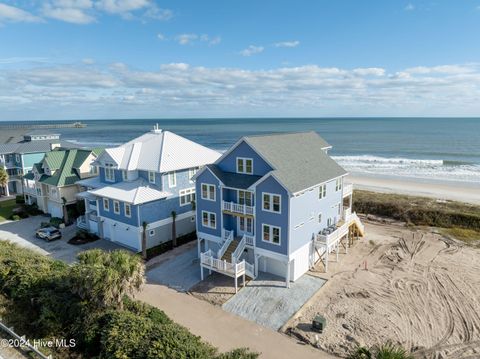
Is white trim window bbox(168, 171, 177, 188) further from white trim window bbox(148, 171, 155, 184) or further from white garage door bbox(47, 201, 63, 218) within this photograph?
white garage door bbox(47, 201, 63, 218)

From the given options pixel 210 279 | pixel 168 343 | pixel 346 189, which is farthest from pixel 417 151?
pixel 168 343

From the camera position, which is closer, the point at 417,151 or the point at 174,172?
the point at 174,172

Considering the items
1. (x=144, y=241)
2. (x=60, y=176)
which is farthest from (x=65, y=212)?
(x=144, y=241)

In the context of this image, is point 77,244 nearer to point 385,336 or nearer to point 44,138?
point 385,336

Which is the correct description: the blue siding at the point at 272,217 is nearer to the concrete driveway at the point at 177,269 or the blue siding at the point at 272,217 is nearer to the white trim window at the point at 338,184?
the concrete driveway at the point at 177,269

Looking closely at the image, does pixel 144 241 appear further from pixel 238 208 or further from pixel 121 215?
pixel 238 208

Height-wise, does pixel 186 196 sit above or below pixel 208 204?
below

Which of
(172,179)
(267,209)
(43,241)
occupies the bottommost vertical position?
(43,241)

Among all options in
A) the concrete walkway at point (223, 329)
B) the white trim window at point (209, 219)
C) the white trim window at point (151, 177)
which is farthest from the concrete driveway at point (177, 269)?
the white trim window at point (151, 177)
